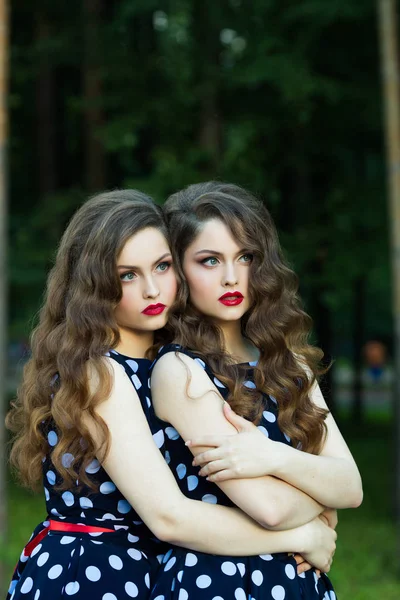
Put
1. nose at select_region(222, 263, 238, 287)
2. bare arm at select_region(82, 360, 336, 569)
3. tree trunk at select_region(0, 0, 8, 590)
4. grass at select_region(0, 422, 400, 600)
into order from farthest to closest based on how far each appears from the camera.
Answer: grass at select_region(0, 422, 400, 600) → tree trunk at select_region(0, 0, 8, 590) → nose at select_region(222, 263, 238, 287) → bare arm at select_region(82, 360, 336, 569)

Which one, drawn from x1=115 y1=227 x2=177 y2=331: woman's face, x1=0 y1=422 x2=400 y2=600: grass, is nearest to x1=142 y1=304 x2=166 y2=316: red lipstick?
x1=115 y1=227 x2=177 y2=331: woman's face

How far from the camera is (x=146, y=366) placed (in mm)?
2826

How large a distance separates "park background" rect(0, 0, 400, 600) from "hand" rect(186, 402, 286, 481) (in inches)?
256

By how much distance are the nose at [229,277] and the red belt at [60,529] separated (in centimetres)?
78

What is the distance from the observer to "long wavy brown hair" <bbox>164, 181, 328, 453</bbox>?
9.07ft

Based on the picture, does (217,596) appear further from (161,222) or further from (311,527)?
(161,222)

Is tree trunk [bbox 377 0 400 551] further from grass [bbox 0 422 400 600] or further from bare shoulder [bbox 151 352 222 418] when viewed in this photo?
bare shoulder [bbox 151 352 222 418]

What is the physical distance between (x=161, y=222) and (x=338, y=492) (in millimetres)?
943

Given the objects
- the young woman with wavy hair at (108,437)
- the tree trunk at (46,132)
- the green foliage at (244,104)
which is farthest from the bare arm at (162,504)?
the tree trunk at (46,132)

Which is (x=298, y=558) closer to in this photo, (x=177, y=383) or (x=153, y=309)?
(x=177, y=383)

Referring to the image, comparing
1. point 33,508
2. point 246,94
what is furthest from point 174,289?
point 33,508

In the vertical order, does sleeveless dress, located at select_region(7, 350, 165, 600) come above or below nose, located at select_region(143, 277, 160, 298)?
below

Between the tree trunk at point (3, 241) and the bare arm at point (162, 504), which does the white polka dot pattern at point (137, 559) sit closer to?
the bare arm at point (162, 504)

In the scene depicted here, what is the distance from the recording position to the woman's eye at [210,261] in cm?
277
